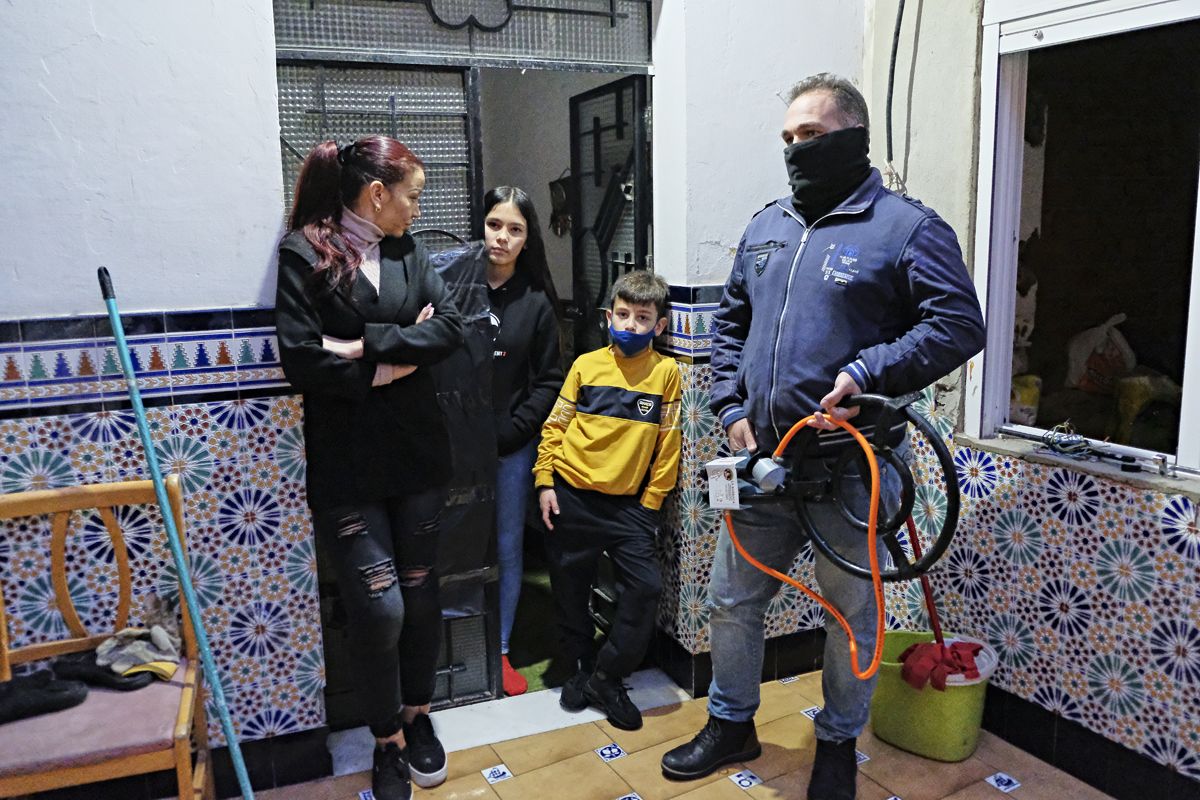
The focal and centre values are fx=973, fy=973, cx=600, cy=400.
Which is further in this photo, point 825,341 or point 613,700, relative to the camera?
point 613,700

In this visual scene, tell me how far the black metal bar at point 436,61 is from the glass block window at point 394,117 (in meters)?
0.03

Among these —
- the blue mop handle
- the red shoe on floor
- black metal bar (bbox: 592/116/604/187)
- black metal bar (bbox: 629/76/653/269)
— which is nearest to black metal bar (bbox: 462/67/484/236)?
black metal bar (bbox: 629/76/653/269)

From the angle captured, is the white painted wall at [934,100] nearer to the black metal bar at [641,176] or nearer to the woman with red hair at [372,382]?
the black metal bar at [641,176]

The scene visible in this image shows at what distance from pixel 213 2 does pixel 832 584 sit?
1.98 metres

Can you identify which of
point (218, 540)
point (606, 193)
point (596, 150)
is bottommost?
point (218, 540)

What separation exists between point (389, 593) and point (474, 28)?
1.51 metres

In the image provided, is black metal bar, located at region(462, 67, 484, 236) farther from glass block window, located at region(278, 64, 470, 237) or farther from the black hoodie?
the black hoodie

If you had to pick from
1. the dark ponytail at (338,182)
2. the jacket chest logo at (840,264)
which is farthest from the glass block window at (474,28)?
the jacket chest logo at (840,264)

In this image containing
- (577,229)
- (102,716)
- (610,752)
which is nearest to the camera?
(102,716)

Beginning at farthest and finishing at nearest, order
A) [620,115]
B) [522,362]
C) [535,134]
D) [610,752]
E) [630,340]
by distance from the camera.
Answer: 1. [535,134]
2. [620,115]
3. [522,362]
4. [630,340]
5. [610,752]

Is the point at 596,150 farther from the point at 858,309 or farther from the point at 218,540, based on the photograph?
the point at 218,540

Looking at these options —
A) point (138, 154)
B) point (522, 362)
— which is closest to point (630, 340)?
point (522, 362)

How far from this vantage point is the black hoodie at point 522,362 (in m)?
2.87

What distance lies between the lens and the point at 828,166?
7.20ft
